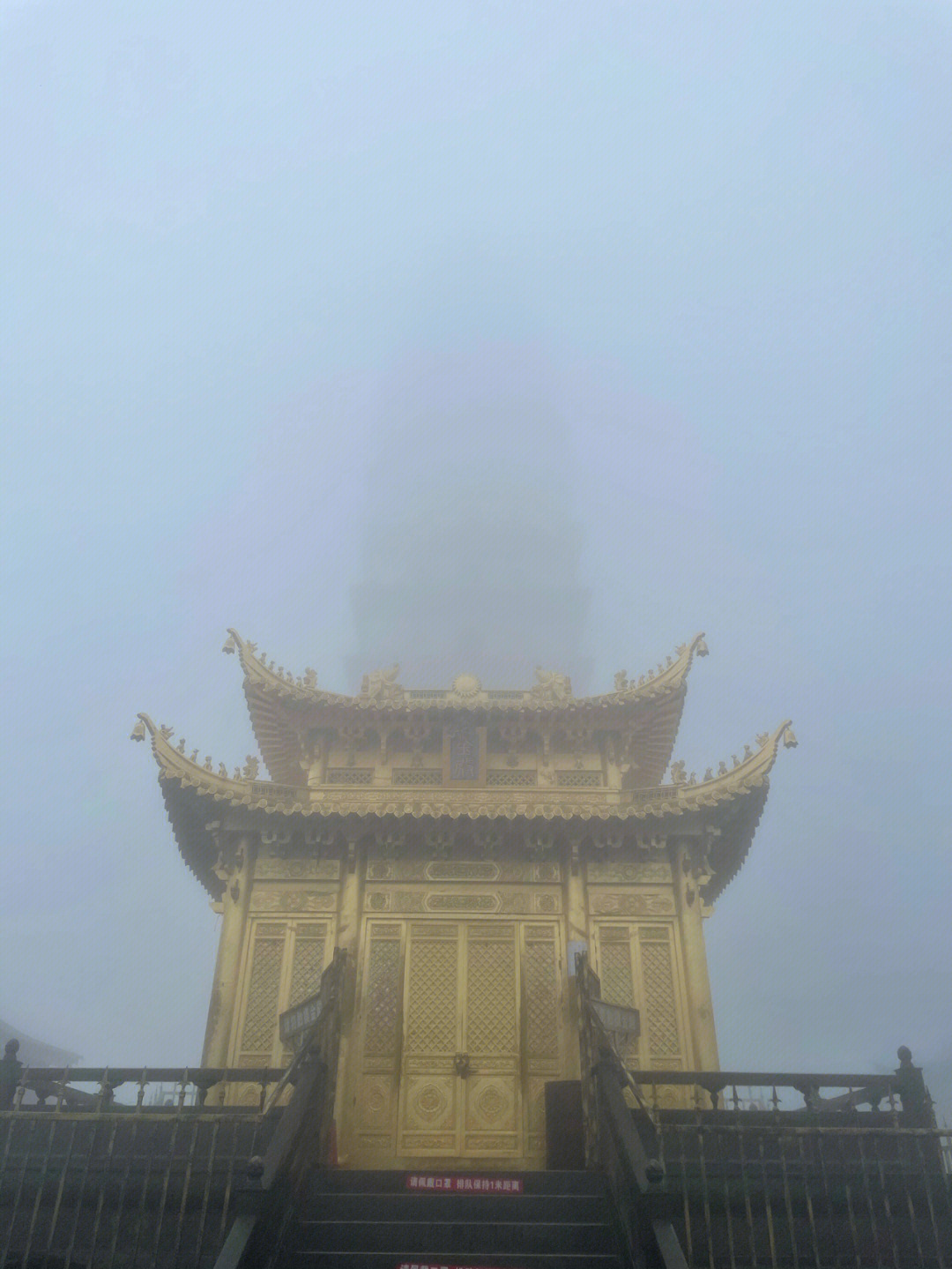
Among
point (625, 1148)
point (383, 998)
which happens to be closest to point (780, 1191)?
point (625, 1148)

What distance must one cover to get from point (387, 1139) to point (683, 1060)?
3988mm

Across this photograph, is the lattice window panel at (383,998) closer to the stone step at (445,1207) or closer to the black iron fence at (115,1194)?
the black iron fence at (115,1194)

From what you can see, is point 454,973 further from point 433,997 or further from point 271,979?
point 271,979

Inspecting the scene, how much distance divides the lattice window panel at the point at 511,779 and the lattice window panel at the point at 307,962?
12.8 feet

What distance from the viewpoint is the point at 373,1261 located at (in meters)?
7.57

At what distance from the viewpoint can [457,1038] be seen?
13.3 metres

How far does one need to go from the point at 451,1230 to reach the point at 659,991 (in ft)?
20.9

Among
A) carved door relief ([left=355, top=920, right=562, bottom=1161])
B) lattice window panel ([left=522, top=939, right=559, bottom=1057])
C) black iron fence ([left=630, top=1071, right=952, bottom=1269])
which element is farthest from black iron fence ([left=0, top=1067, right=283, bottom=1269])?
lattice window panel ([left=522, top=939, right=559, bottom=1057])

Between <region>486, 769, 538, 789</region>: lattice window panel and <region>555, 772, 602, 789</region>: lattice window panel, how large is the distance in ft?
1.42

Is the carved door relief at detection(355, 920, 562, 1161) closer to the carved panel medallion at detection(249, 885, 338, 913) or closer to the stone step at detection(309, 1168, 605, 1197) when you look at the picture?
the carved panel medallion at detection(249, 885, 338, 913)

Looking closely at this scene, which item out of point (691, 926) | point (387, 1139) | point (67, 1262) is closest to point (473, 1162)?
point (387, 1139)

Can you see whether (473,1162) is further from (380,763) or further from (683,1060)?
(380,763)

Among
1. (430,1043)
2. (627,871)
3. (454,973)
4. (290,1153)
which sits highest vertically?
(627,871)

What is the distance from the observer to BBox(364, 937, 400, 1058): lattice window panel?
13.2 metres
